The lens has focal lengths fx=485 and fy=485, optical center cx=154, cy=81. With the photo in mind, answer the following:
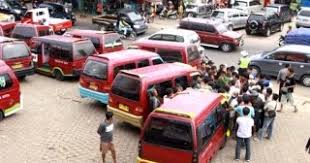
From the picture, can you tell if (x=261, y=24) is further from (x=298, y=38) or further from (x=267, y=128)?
(x=267, y=128)

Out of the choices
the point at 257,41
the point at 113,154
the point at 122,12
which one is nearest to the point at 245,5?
the point at 257,41

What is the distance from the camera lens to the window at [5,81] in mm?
13953

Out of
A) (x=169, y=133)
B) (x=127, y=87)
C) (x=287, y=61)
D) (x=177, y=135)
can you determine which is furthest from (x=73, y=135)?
(x=287, y=61)

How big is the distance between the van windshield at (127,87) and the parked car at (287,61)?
31.1 feet

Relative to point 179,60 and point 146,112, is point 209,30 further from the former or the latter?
point 146,112

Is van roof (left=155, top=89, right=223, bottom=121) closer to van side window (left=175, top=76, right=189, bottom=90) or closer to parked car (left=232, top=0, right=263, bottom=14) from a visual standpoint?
van side window (left=175, top=76, right=189, bottom=90)

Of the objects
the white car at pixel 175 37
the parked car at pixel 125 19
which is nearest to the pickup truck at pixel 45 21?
the parked car at pixel 125 19

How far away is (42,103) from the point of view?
16.3 metres

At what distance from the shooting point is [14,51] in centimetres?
1806

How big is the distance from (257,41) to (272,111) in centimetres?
1740

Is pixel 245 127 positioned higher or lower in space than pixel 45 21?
lower

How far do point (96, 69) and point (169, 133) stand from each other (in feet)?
19.1

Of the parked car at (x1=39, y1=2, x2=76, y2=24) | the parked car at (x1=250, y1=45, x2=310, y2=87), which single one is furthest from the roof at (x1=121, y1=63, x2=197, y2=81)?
the parked car at (x1=39, y1=2, x2=76, y2=24)

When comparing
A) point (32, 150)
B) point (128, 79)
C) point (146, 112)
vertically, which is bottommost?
point (32, 150)
